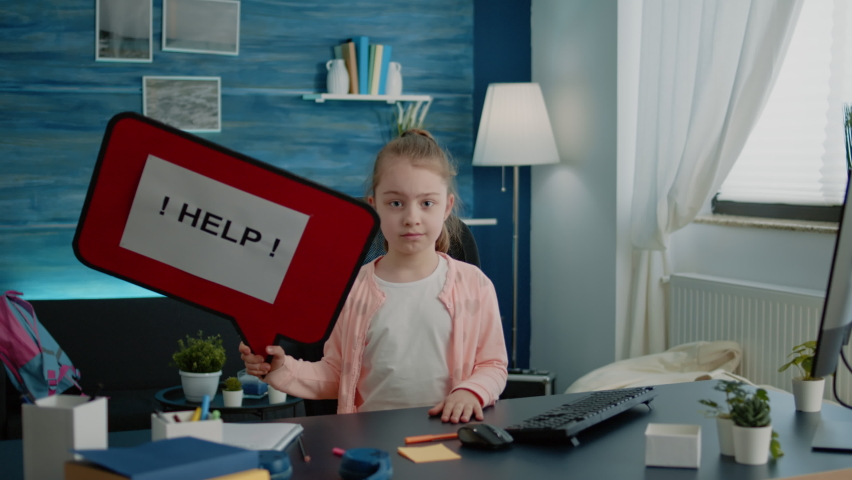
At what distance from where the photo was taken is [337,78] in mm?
4035

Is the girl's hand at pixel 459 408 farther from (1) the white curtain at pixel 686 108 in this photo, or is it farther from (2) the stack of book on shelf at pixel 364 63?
(2) the stack of book on shelf at pixel 364 63

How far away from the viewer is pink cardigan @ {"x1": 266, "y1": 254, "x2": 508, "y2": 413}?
162 cm

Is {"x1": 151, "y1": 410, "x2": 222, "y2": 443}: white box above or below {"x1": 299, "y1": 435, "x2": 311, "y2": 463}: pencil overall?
above

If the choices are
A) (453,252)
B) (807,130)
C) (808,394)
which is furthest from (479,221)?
(808,394)

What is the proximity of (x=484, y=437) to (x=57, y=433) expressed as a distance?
577mm

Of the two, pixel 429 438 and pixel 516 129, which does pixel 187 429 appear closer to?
pixel 429 438

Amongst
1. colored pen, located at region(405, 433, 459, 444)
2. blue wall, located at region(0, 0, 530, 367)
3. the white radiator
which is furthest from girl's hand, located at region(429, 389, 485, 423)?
blue wall, located at region(0, 0, 530, 367)

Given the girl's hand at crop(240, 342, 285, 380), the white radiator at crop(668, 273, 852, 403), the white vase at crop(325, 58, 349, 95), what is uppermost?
the white vase at crop(325, 58, 349, 95)

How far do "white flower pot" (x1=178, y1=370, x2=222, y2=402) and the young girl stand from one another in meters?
1.23

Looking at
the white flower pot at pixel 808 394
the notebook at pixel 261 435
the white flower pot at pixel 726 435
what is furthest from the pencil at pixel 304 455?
the white flower pot at pixel 808 394

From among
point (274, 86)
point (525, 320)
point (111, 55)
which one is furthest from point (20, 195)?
point (525, 320)

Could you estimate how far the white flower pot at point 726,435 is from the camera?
1152 millimetres

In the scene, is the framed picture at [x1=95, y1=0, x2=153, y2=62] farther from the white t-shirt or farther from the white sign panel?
the white sign panel

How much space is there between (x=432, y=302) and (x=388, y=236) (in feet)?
0.54
